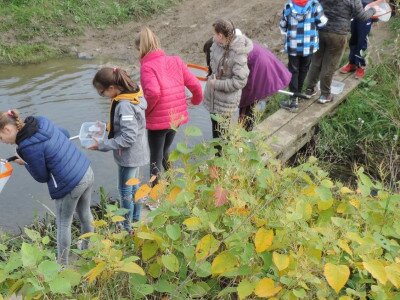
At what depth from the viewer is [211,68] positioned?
14.9 ft

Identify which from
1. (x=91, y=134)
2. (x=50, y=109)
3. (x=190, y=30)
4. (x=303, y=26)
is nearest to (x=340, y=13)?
(x=303, y=26)

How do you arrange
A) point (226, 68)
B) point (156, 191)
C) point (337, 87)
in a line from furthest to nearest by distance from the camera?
point (337, 87)
point (226, 68)
point (156, 191)

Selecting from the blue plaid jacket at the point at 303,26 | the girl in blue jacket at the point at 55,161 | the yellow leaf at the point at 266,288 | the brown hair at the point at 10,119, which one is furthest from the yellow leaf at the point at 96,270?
the blue plaid jacket at the point at 303,26

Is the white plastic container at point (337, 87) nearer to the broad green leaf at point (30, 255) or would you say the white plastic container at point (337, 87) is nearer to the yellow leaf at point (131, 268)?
the yellow leaf at point (131, 268)

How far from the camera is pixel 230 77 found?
174 inches

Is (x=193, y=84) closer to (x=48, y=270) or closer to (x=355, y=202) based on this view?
(x=355, y=202)

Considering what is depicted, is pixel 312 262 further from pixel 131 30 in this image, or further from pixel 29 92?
pixel 131 30

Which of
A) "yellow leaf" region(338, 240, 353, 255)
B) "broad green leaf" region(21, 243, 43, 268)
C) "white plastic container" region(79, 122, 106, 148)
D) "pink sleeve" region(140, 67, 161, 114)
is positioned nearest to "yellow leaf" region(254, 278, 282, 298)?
"yellow leaf" region(338, 240, 353, 255)

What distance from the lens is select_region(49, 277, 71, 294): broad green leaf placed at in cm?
184

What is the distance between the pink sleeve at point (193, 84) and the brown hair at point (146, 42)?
0.33 metres

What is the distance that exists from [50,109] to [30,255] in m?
4.97

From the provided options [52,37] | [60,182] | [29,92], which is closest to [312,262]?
[60,182]

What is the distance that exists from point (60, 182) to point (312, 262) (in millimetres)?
1948

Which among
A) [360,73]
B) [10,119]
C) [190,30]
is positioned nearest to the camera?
[10,119]
